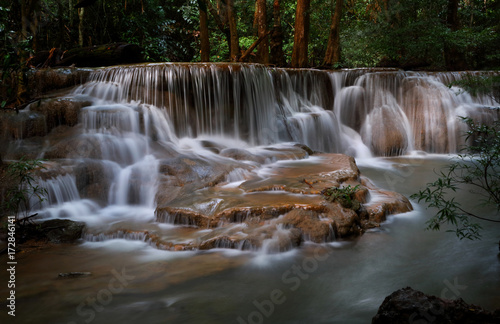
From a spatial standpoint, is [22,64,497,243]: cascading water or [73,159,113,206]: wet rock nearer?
[73,159,113,206]: wet rock

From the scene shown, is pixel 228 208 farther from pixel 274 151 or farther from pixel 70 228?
pixel 274 151

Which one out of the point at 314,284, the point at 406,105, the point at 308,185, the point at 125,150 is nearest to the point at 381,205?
the point at 308,185

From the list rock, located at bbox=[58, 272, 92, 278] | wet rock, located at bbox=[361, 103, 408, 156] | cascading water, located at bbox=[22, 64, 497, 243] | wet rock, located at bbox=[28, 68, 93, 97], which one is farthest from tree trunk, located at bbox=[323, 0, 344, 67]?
rock, located at bbox=[58, 272, 92, 278]

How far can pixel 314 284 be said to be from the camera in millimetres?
4320

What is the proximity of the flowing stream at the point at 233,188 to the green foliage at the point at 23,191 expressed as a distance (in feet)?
0.81

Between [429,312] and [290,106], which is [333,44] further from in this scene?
[429,312]

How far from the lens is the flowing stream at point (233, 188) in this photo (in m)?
3.96

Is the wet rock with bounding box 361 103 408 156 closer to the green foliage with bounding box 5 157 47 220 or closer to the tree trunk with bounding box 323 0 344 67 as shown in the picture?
the tree trunk with bounding box 323 0 344 67

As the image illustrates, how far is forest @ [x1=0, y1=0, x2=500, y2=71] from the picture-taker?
14.4 m

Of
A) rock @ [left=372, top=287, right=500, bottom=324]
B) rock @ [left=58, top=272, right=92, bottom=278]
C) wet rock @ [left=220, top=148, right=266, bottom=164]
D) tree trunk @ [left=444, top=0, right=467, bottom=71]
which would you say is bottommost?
rock @ [left=58, top=272, right=92, bottom=278]

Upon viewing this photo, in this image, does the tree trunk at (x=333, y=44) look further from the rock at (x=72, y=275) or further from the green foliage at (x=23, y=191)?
the rock at (x=72, y=275)

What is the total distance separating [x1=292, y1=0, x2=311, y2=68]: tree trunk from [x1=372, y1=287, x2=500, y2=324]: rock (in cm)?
1253

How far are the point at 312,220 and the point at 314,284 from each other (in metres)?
1.27

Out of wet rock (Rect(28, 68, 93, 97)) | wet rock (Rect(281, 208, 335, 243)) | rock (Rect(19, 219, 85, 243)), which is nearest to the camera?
wet rock (Rect(281, 208, 335, 243))
